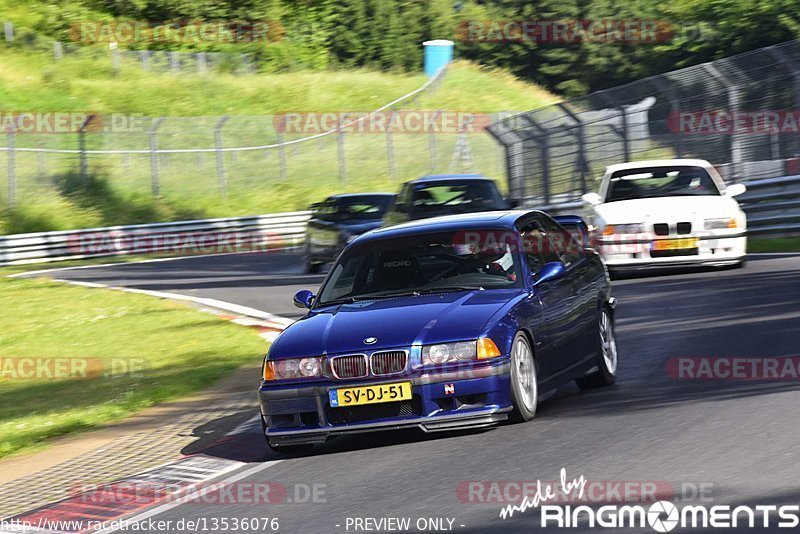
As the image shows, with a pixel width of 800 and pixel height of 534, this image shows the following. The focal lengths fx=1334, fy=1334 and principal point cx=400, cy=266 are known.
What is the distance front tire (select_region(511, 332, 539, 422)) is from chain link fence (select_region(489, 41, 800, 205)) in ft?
46.7

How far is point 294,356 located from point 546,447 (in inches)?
65.9

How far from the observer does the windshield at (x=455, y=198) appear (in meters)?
20.0

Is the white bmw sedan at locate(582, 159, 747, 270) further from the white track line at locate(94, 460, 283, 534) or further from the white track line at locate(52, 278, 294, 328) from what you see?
the white track line at locate(94, 460, 283, 534)

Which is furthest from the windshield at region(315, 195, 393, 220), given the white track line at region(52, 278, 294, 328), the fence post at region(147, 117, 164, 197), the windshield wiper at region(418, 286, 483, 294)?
the fence post at region(147, 117, 164, 197)

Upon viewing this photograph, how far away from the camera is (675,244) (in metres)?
16.7

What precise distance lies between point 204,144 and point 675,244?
1163 inches

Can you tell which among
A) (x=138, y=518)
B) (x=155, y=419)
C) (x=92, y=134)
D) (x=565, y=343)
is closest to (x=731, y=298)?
(x=565, y=343)

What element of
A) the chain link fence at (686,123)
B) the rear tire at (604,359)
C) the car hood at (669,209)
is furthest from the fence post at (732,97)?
the rear tire at (604,359)

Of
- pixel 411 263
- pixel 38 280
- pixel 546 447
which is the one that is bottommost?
pixel 38 280

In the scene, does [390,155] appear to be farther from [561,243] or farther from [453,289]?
[453,289]

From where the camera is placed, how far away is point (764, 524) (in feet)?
18.1

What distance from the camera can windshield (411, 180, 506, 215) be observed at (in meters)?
20.0

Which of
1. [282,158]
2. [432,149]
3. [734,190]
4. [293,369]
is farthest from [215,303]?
[432,149]

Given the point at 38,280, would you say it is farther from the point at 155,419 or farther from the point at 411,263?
the point at 411,263
